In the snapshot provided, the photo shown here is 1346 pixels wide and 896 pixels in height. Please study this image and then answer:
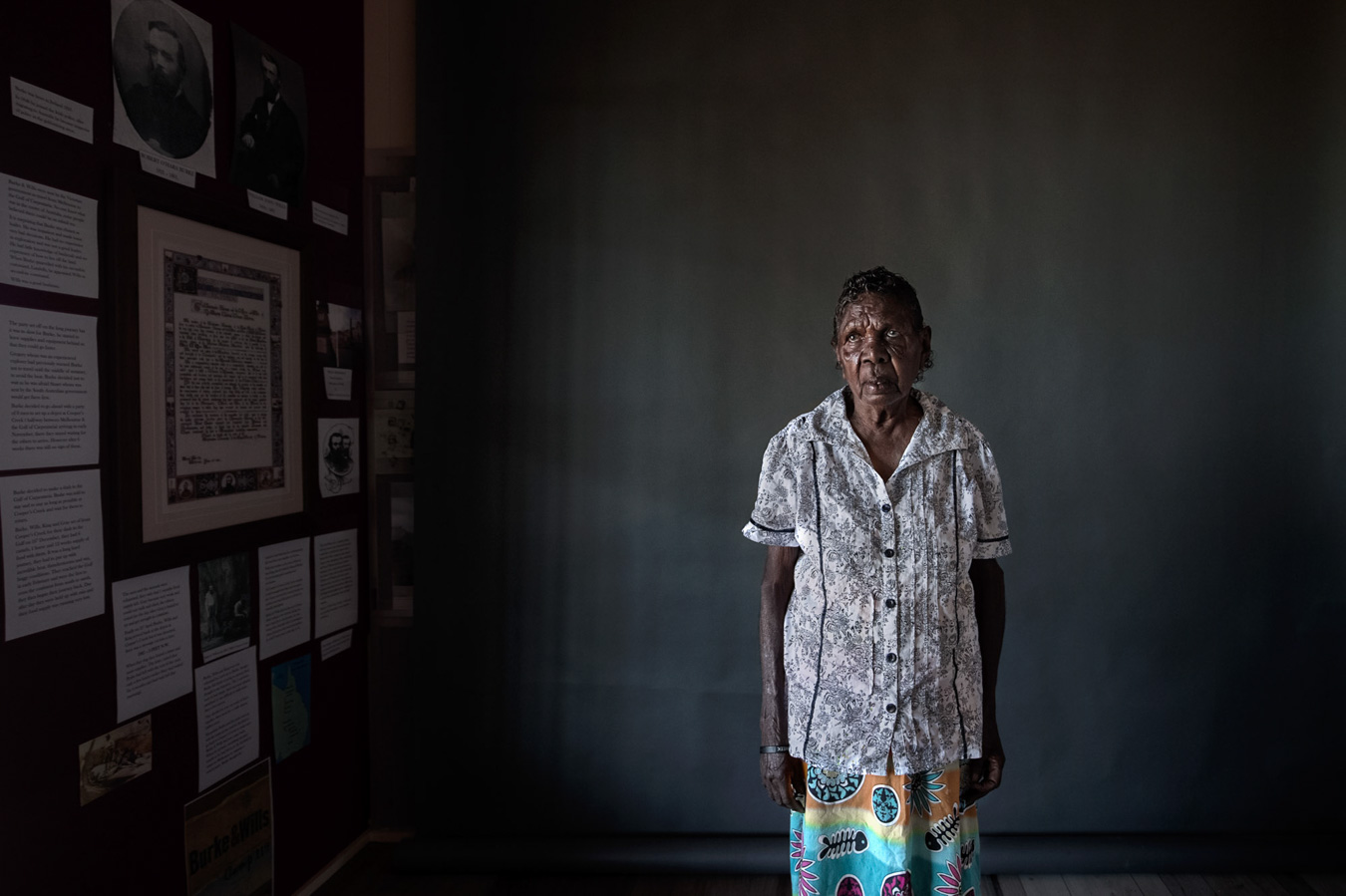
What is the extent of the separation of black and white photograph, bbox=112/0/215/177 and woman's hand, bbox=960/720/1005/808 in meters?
2.04

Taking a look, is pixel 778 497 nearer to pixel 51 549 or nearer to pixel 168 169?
pixel 51 549

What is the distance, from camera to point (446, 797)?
2537 mm

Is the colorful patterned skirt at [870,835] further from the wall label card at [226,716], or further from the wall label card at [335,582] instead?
the wall label card at [335,582]

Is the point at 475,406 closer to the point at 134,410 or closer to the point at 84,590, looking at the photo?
the point at 134,410

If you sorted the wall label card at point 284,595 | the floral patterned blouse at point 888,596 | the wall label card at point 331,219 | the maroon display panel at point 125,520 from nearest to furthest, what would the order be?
the floral patterned blouse at point 888,596 < the maroon display panel at point 125,520 < the wall label card at point 284,595 < the wall label card at point 331,219

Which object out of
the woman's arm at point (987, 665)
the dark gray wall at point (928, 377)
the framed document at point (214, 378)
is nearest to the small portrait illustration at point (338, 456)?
the framed document at point (214, 378)

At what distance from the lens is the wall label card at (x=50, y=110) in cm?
148

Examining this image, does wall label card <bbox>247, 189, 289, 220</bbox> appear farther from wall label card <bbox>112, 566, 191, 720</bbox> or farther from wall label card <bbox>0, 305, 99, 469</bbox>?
wall label card <bbox>112, 566, 191, 720</bbox>

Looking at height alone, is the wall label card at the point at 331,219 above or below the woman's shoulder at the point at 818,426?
above

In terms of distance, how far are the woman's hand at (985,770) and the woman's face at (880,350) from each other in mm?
639

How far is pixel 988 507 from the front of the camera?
150cm

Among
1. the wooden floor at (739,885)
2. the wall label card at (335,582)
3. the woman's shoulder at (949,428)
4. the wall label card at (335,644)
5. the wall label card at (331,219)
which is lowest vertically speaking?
the wooden floor at (739,885)

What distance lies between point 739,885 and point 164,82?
8.24 feet

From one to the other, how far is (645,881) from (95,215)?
7.17 feet
